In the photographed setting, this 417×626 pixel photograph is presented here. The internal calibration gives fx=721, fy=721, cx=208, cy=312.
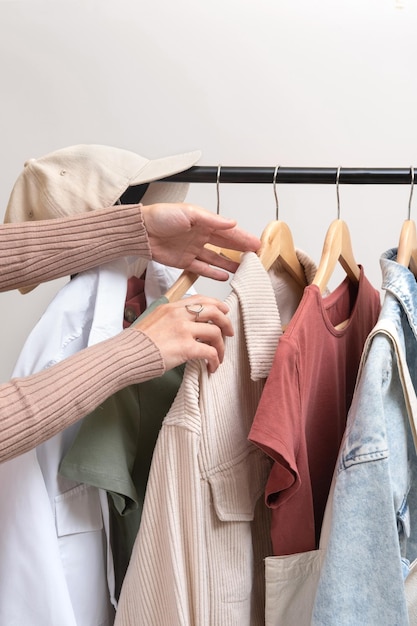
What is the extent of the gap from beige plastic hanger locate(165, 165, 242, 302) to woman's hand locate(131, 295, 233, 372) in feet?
0.27

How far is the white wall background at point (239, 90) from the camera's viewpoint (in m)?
1.51

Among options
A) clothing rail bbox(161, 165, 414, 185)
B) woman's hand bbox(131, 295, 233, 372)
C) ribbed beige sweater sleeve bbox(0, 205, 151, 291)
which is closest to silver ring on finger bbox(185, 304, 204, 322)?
woman's hand bbox(131, 295, 233, 372)

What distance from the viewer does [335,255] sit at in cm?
90

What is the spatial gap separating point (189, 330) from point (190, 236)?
0.55 ft

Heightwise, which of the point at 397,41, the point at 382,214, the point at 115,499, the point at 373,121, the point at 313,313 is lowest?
the point at 115,499

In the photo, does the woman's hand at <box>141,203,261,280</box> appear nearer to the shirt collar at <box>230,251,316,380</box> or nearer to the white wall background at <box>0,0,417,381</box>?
the shirt collar at <box>230,251,316,380</box>

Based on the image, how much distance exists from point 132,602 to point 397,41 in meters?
1.24

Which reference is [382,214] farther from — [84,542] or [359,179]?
[84,542]

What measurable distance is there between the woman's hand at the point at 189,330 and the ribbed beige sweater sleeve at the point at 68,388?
0.01 meters

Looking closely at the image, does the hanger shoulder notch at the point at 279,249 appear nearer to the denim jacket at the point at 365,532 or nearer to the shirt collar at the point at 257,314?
the shirt collar at the point at 257,314

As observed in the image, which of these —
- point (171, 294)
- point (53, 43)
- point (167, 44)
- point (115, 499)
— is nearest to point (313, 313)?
point (171, 294)

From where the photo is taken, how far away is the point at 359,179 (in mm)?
921

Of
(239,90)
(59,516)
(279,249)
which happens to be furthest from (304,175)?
(239,90)

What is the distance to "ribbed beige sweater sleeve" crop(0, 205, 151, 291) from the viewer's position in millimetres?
800
